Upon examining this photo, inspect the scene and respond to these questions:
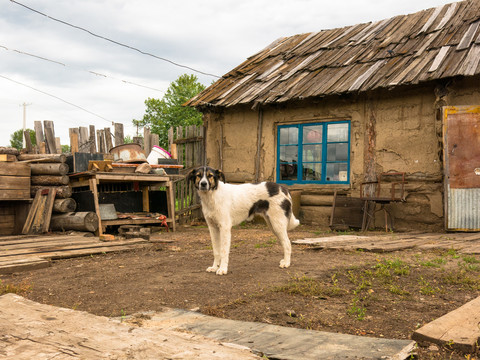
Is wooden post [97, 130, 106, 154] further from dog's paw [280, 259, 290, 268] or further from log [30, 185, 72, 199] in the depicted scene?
dog's paw [280, 259, 290, 268]

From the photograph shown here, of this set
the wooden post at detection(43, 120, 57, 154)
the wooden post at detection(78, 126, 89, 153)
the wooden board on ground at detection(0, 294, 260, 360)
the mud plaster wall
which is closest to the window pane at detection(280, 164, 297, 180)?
the mud plaster wall

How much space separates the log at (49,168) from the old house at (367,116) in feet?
13.8

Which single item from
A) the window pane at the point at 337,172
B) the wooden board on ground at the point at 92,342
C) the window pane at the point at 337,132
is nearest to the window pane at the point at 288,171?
the window pane at the point at 337,172

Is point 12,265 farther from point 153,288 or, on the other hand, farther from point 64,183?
point 64,183

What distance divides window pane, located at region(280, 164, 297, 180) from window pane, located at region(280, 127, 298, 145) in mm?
572

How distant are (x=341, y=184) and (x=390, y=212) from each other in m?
1.24

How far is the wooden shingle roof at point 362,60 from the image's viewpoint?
27.8 feet

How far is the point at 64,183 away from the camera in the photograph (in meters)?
8.32

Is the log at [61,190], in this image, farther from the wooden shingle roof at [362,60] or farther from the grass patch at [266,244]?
the wooden shingle roof at [362,60]

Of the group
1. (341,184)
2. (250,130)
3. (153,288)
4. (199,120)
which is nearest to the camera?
(153,288)

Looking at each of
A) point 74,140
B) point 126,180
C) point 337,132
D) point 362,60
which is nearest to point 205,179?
point 126,180

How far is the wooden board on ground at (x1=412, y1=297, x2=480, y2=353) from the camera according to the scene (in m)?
2.38

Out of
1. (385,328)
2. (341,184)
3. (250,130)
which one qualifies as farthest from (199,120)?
(385,328)

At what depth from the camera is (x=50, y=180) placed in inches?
330
